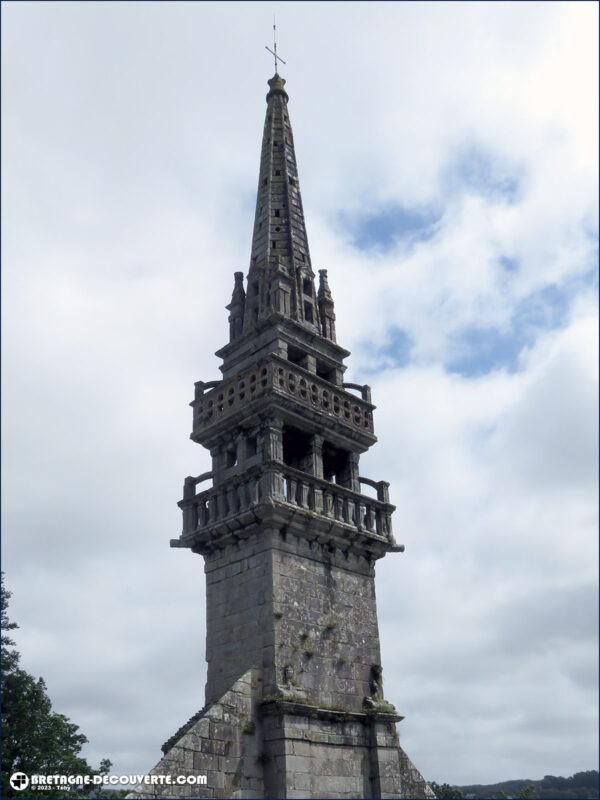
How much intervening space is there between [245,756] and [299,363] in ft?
33.0

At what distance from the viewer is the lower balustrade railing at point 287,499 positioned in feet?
60.4

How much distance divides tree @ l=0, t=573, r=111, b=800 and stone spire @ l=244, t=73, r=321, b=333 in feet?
50.0

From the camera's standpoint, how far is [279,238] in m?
23.8

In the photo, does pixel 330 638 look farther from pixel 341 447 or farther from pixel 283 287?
pixel 283 287

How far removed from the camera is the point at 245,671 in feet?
56.2

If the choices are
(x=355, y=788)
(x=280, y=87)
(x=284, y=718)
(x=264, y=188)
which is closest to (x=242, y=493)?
(x=284, y=718)

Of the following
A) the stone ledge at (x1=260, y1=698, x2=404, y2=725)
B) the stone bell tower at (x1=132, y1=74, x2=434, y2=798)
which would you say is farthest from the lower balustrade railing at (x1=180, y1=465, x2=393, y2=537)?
the stone ledge at (x1=260, y1=698, x2=404, y2=725)

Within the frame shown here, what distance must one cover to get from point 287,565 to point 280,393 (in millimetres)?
4138

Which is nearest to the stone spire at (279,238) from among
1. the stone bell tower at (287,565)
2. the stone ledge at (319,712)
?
the stone bell tower at (287,565)

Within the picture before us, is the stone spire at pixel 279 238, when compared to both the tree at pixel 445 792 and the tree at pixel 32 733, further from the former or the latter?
the tree at pixel 445 792

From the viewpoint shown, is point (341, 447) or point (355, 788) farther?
point (341, 447)

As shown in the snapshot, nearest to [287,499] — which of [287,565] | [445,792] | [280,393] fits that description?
[287,565]

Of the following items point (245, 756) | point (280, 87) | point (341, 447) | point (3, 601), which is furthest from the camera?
point (3, 601)

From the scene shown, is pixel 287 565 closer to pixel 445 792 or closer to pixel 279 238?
pixel 279 238
